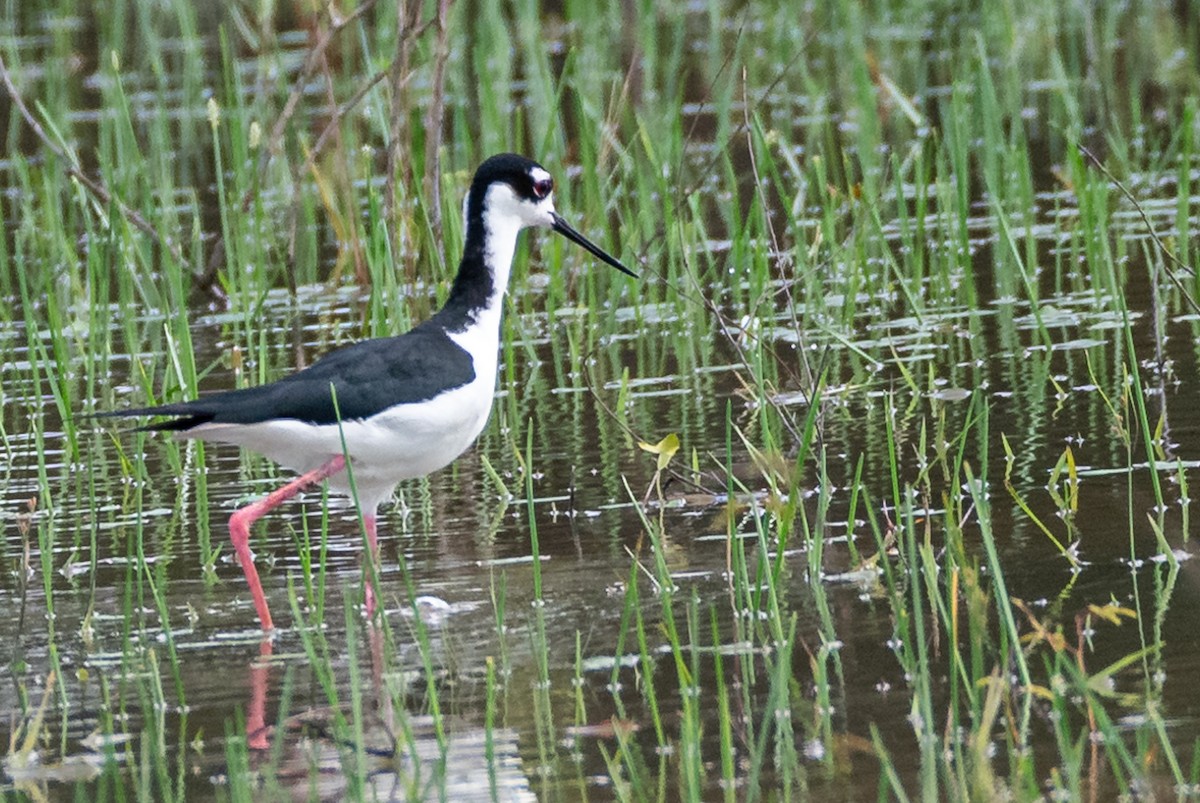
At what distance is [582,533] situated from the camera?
5.46 metres

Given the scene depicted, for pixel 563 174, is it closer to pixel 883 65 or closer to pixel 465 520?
pixel 465 520

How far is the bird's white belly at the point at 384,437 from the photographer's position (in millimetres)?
5027

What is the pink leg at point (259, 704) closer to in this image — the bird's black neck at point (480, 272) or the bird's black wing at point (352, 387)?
the bird's black wing at point (352, 387)

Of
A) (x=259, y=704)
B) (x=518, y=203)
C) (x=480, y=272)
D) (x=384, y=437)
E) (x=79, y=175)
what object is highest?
(x=79, y=175)

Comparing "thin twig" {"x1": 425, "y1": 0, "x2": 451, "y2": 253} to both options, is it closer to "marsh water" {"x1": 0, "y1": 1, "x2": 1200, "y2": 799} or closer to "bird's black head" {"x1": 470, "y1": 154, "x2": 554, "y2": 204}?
"marsh water" {"x1": 0, "y1": 1, "x2": 1200, "y2": 799}

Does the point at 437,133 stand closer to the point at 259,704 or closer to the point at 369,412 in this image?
the point at 369,412

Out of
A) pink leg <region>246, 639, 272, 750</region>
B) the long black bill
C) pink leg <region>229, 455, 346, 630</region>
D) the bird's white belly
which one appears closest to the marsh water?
pink leg <region>246, 639, 272, 750</region>

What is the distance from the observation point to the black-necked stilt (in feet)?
16.3

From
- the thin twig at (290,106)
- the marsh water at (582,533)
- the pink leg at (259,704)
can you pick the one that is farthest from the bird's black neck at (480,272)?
the thin twig at (290,106)

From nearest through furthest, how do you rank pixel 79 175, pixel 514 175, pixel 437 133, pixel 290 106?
pixel 514 175
pixel 79 175
pixel 437 133
pixel 290 106

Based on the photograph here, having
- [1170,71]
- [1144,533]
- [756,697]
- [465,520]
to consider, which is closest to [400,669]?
[756,697]

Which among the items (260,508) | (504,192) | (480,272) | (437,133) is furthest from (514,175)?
(437,133)

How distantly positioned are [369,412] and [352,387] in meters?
0.07

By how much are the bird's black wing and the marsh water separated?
31cm
